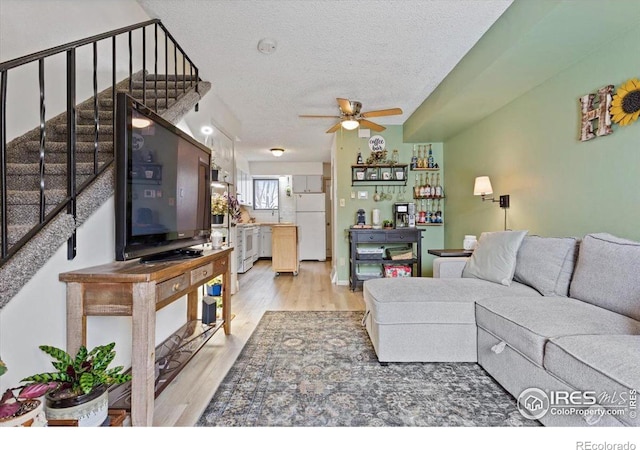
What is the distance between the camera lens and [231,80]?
3219mm

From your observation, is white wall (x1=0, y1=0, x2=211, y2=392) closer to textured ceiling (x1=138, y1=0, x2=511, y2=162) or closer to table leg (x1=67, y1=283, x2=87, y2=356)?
table leg (x1=67, y1=283, x2=87, y2=356)

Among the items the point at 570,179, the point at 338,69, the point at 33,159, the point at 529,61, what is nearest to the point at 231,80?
the point at 338,69

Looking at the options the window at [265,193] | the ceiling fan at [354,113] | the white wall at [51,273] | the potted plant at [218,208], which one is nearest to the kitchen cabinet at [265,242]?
the window at [265,193]

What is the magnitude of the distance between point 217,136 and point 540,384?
3.68 m

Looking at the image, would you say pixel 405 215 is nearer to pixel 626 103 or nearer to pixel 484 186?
pixel 484 186

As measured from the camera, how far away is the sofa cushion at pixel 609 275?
1.65m

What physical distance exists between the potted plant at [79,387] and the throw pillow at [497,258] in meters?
2.44

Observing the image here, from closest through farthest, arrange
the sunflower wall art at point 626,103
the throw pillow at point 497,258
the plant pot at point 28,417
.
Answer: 1. the plant pot at point 28,417
2. the sunflower wall art at point 626,103
3. the throw pillow at point 497,258

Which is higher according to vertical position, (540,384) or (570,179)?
(570,179)

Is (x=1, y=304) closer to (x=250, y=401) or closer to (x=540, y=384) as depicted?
(x=250, y=401)

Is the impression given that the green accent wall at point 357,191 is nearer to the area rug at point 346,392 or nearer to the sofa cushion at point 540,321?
the area rug at point 346,392

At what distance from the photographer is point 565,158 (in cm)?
250

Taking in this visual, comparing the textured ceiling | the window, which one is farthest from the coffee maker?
the window

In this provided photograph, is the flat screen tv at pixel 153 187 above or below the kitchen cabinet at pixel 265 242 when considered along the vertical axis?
above
